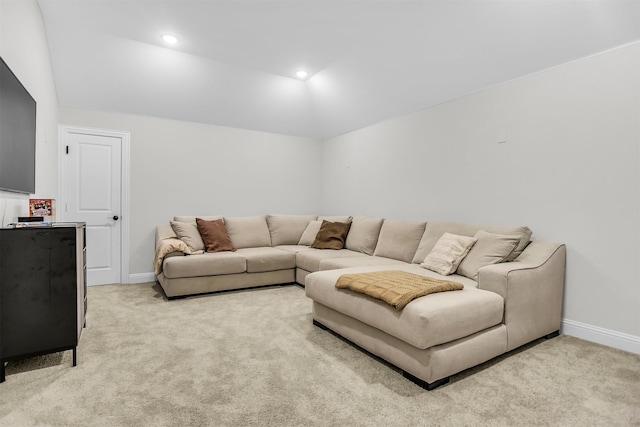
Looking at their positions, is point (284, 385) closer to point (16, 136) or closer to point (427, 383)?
point (427, 383)

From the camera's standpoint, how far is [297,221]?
5344 mm

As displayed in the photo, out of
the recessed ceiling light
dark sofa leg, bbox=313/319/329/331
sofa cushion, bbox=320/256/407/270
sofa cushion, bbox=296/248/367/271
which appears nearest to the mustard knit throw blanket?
dark sofa leg, bbox=313/319/329/331

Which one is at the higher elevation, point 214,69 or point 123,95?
point 214,69

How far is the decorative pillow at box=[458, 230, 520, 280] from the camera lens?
2.79 meters

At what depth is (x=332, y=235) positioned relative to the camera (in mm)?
4668

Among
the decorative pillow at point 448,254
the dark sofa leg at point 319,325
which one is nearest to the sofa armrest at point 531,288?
the decorative pillow at point 448,254

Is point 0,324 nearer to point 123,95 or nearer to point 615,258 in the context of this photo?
point 123,95

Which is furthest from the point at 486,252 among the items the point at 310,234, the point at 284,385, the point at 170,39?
the point at 170,39

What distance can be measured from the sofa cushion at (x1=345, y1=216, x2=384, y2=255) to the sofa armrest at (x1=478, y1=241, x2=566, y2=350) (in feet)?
5.90

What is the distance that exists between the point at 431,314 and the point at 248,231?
342 cm

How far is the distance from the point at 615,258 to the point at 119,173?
208 inches

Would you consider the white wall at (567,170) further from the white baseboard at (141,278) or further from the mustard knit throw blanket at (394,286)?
the white baseboard at (141,278)

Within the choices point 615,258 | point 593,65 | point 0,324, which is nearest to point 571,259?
point 615,258

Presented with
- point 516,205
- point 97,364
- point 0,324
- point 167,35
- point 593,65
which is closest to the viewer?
point 0,324
